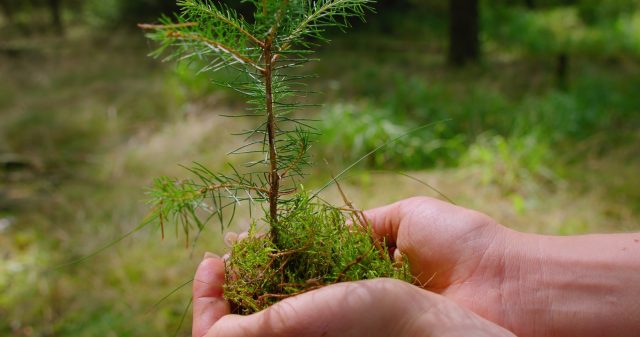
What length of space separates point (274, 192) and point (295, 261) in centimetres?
20

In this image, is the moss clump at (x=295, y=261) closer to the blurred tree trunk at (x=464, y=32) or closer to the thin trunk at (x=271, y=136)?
the thin trunk at (x=271, y=136)

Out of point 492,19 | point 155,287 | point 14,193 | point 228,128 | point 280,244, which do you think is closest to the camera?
point 280,244

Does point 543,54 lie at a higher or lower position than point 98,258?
higher

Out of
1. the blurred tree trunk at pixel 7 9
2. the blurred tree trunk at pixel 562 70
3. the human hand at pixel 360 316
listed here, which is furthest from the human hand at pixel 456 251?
the blurred tree trunk at pixel 7 9

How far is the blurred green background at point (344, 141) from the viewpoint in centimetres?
290

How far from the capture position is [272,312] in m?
1.08

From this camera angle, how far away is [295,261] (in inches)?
49.4

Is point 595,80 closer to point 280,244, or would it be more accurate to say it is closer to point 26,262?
point 280,244

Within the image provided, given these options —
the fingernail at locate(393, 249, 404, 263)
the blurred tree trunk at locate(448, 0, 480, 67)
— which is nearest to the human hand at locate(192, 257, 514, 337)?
the fingernail at locate(393, 249, 404, 263)

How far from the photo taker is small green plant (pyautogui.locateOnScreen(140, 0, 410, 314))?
3.34 ft

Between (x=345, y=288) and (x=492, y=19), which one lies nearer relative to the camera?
(x=345, y=288)

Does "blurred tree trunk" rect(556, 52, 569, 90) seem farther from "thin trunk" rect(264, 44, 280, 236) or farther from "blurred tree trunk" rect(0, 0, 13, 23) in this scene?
"blurred tree trunk" rect(0, 0, 13, 23)

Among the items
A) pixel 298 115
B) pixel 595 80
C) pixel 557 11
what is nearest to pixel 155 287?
pixel 298 115

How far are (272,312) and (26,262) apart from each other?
274cm
